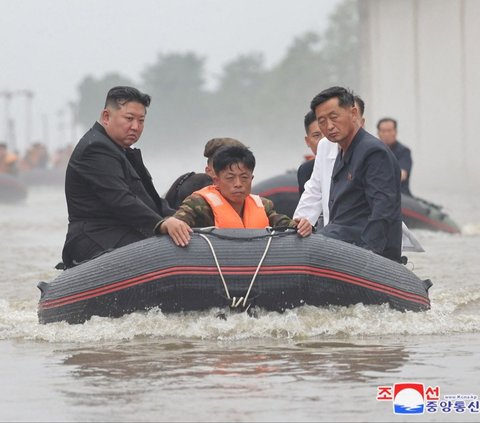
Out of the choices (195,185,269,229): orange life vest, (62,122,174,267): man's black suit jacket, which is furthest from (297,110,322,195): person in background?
(195,185,269,229): orange life vest

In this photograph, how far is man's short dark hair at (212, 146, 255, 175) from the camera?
8.63 meters

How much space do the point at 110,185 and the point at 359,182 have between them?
1507 millimetres

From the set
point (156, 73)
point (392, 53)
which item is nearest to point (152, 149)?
point (156, 73)

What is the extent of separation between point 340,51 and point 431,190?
9229cm

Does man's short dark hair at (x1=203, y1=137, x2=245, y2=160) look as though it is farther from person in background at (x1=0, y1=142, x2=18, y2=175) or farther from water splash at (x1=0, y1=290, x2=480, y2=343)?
person in background at (x1=0, y1=142, x2=18, y2=175)

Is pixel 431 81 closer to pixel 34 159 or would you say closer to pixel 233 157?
pixel 34 159

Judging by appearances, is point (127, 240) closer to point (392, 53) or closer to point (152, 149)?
point (392, 53)

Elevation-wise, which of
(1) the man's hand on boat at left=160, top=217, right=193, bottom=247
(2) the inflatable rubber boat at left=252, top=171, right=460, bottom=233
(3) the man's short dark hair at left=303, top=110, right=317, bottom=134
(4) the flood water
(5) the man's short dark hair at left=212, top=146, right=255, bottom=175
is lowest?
(4) the flood water

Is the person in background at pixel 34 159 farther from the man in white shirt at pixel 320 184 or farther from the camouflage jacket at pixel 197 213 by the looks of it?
the camouflage jacket at pixel 197 213

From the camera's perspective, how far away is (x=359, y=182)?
9.24 metres

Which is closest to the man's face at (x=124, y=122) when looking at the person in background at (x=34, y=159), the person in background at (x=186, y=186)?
the person in background at (x=186, y=186)

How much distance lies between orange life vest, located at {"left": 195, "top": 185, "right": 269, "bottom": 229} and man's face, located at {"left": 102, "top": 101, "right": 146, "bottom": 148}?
1.80 feet

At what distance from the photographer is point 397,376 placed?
22.3ft

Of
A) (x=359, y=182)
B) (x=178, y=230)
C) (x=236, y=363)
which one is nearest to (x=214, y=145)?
(x=359, y=182)
